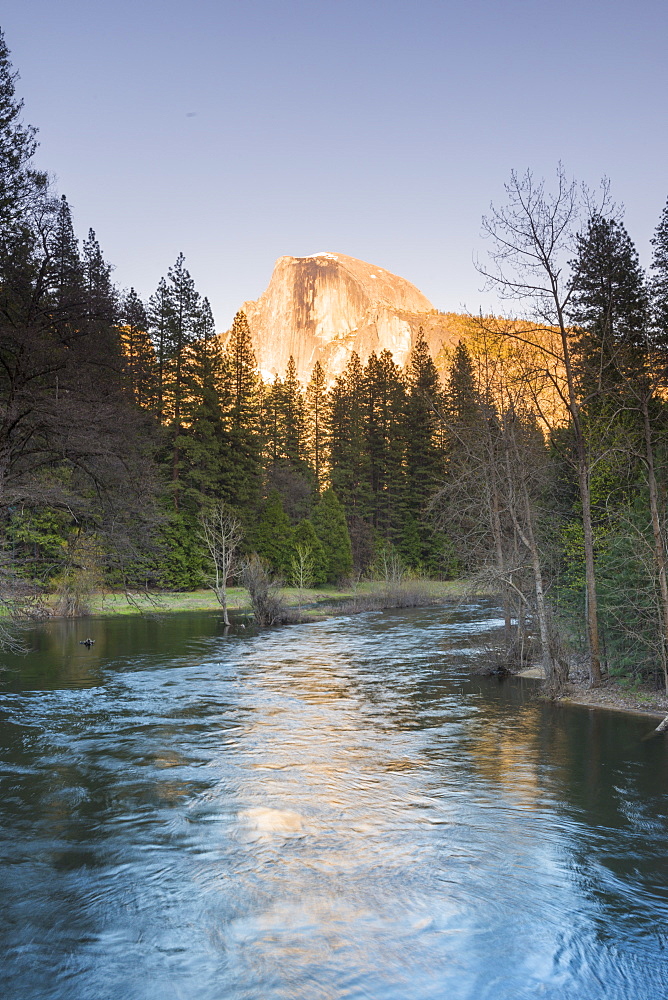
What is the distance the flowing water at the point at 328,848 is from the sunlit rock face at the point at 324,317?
155 metres

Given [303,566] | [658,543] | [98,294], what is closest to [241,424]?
[303,566]

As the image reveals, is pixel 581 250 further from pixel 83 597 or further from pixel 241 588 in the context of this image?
pixel 241 588

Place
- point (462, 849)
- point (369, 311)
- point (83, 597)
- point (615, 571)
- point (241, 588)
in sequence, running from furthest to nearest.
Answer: point (369, 311) → point (241, 588) → point (83, 597) → point (615, 571) → point (462, 849)

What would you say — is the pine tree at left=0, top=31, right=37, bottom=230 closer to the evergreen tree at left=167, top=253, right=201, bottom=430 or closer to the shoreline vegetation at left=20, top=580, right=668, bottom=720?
the shoreline vegetation at left=20, top=580, right=668, bottom=720

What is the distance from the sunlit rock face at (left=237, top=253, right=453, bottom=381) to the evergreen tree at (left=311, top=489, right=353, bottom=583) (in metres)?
115

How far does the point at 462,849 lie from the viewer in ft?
29.0

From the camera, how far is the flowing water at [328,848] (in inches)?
255

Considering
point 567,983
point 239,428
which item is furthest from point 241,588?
point 567,983

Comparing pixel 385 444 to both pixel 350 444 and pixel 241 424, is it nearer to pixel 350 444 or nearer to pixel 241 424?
pixel 350 444

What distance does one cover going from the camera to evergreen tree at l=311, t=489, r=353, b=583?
52.6 meters

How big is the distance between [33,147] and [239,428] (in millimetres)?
38697

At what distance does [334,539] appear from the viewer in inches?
2089

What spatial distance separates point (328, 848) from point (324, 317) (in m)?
180

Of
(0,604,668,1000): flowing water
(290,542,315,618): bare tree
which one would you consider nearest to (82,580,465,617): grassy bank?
(290,542,315,618): bare tree
